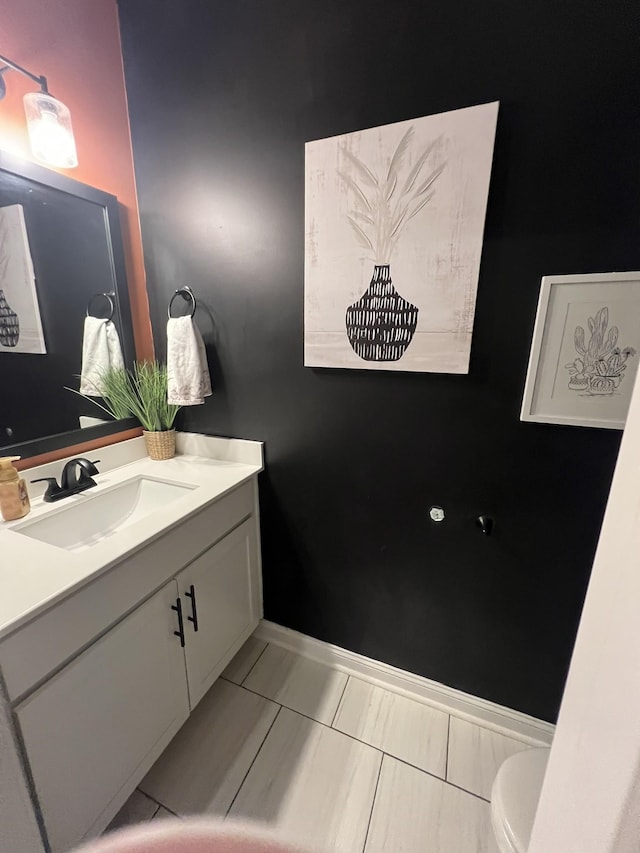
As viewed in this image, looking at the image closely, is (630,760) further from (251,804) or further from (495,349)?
(251,804)

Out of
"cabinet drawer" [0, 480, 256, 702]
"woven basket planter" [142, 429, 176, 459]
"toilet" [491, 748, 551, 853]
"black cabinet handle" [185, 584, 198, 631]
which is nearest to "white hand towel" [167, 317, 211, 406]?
"woven basket planter" [142, 429, 176, 459]

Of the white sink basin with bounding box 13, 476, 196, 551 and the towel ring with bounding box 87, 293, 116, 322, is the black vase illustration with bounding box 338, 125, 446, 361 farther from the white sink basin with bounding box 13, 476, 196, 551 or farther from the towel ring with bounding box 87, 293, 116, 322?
the towel ring with bounding box 87, 293, 116, 322

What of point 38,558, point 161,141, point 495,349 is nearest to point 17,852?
point 38,558

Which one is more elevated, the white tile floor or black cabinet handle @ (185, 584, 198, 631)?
black cabinet handle @ (185, 584, 198, 631)

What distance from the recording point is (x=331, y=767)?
119 cm

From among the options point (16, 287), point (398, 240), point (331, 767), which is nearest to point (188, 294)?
point (16, 287)

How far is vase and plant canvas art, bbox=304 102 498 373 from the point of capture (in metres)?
0.98

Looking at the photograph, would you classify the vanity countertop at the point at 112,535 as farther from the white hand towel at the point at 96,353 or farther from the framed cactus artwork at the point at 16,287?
the framed cactus artwork at the point at 16,287

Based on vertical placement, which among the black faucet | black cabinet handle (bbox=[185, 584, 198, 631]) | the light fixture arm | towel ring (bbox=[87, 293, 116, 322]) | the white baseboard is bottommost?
the white baseboard

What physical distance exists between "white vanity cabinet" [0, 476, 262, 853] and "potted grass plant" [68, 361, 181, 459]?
1.50ft

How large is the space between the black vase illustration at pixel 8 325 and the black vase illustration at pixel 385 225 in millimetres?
1079

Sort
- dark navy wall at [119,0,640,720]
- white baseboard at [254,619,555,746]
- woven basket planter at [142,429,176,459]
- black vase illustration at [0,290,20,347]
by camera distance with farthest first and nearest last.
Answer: woven basket planter at [142,429,176,459] < white baseboard at [254,619,555,746] < black vase illustration at [0,290,20,347] < dark navy wall at [119,0,640,720]

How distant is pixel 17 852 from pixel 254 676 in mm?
870

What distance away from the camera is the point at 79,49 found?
1216 millimetres
